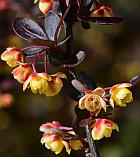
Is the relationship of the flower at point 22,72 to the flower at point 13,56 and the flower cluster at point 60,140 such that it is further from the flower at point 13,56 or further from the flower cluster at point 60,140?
the flower cluster at point 60,140

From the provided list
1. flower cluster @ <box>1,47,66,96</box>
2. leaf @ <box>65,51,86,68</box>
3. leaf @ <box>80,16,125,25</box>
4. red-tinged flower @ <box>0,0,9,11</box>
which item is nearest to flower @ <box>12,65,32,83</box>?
flower cluster @ <box>1,47,66,96</box>

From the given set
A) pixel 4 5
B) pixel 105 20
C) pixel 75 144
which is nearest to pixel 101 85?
pixel 4 5

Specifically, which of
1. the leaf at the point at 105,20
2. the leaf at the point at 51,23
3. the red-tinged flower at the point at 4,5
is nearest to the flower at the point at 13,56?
the leaf at the point at 51,23

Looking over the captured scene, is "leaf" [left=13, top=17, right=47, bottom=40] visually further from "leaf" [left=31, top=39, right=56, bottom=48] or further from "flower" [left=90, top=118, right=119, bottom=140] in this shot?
"flower" [left=90, top=118, right=119, bottom=140]

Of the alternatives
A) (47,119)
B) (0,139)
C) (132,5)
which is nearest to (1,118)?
(0,139)

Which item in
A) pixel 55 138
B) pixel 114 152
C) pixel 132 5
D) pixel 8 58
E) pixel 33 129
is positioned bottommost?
pixel 114 152

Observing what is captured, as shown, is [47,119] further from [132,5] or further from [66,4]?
[66,4]
